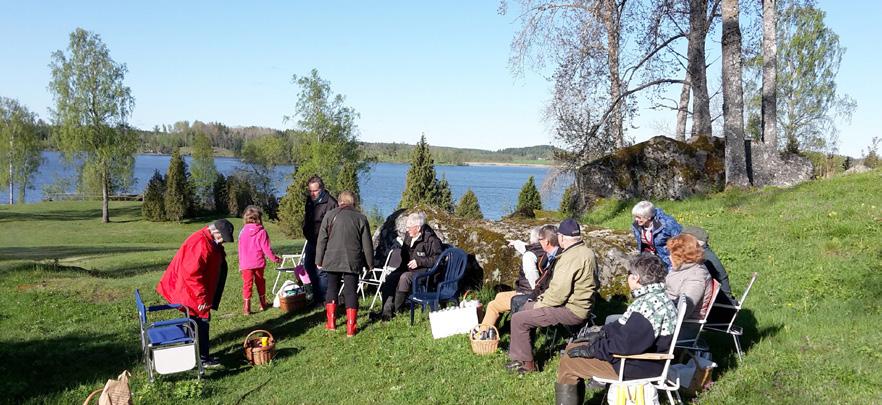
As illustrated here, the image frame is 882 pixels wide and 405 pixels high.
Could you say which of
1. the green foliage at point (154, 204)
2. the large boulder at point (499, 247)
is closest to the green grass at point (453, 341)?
the large boulder at point (499, 247)

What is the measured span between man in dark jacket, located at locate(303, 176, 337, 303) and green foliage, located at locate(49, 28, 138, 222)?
3661 cm

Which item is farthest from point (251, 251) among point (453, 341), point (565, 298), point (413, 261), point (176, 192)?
point (176, 192)

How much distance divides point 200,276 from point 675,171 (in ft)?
38.2

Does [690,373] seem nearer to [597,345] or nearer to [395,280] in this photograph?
[597,345]

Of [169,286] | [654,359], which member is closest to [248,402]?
[169,286]

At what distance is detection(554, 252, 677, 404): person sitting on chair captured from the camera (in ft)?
14.4

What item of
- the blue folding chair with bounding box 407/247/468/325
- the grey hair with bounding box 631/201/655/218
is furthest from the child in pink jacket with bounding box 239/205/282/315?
the grey hair with bounding box 631/201/655/218

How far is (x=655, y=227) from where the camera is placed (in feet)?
22.0

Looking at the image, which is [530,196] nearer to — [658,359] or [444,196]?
[444,196]

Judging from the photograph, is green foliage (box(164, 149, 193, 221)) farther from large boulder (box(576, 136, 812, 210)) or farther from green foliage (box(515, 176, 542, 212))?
large boulder (box(576, 136, 812, 210))

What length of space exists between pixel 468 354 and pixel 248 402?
2182 millimetres

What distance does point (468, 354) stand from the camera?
6426 millimetres

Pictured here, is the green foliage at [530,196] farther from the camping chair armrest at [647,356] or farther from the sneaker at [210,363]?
the camping chair armrest at [647,356]

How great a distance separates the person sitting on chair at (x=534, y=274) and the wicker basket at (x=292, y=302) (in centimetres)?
326
